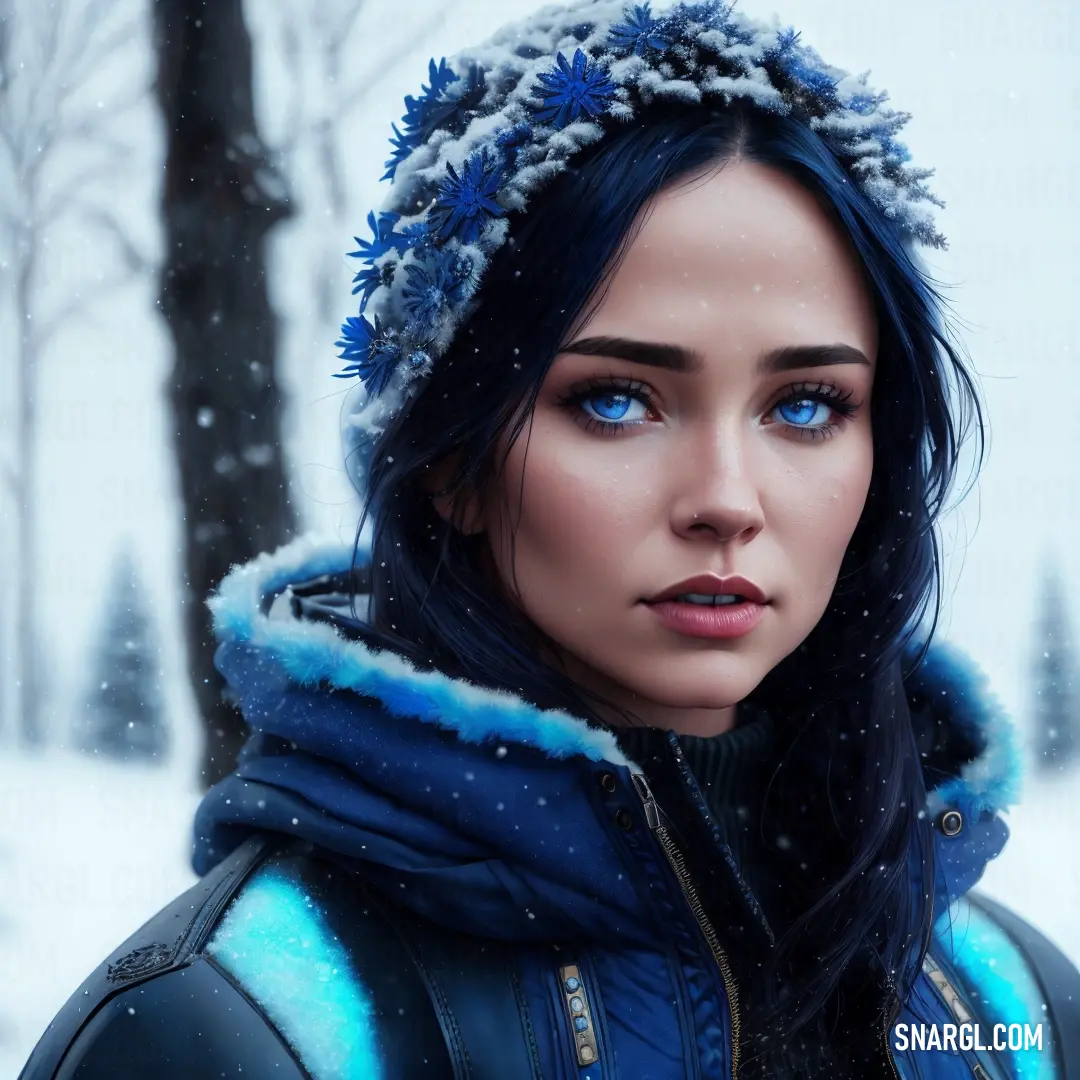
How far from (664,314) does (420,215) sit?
0.51 metres

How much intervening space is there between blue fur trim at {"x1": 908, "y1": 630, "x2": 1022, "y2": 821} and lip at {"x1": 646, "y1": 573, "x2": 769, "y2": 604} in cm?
73

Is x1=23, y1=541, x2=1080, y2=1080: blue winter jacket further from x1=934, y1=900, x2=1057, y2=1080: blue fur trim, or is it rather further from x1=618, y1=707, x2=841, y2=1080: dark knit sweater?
x1=934, y1=900, x2=1057, y2=1080: blue fur trim

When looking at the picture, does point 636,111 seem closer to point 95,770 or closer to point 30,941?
point 30,941

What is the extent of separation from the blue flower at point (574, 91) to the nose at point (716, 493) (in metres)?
0.55

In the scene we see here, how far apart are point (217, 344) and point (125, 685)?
12.2 feet

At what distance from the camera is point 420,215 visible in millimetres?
1930

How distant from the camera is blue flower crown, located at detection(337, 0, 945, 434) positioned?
5.90 feet

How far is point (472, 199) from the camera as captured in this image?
1819mm

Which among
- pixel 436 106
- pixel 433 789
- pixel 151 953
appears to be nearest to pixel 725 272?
pixel 436 106

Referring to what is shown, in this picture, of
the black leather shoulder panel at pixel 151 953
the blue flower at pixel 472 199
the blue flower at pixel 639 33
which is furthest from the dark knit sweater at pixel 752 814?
Result: the blue flower at pixel 639 33

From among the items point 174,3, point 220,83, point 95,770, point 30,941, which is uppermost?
point 174,3

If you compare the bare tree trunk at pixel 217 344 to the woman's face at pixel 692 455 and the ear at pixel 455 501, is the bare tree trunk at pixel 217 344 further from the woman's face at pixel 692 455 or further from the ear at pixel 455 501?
the woman's face at pixel 692 455

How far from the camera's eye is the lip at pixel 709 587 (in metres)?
1.70

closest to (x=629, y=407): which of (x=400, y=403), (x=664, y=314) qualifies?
(x=664, y=314)
